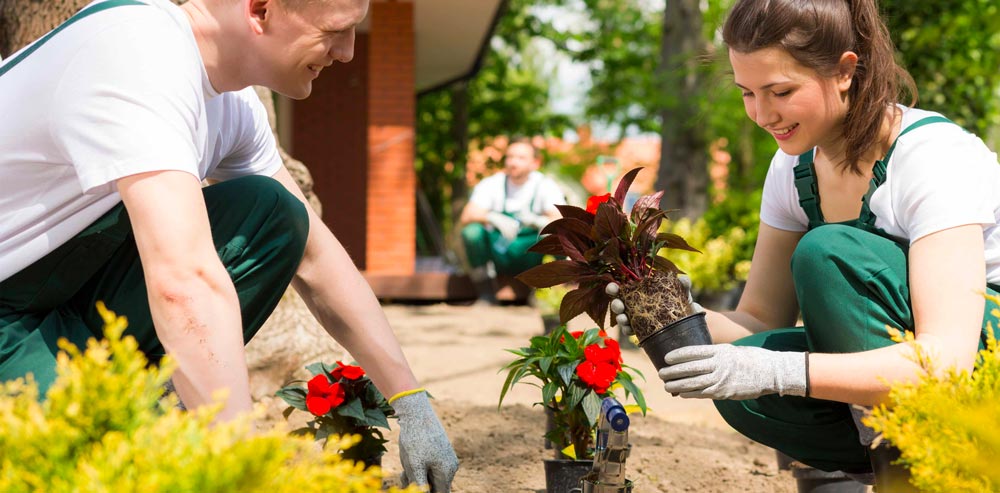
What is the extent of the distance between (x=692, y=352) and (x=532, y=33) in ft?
52.2

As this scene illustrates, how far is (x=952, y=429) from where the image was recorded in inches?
58.9

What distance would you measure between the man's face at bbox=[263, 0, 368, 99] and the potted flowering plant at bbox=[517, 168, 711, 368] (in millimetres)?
610

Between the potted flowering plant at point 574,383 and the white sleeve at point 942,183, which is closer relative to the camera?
the white sleeve at point 942,183

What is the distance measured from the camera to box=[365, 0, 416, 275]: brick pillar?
10.1m

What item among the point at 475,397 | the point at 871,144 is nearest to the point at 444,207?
the point at 475,397

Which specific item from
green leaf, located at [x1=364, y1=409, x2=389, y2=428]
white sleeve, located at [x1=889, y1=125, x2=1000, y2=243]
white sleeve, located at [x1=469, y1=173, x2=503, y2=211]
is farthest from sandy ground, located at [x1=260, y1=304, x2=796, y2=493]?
white sleeve, located at [x1=469, y1=173, x2=503, y2=211]

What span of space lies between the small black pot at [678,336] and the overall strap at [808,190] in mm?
578

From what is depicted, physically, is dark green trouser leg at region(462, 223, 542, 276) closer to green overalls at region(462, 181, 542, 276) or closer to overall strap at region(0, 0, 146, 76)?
green overalls at region(462, 181, 542, 276)

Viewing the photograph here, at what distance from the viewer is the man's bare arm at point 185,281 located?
66.6 inches

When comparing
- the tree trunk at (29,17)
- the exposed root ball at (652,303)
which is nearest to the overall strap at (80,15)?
the exposed root ball at (652,303)

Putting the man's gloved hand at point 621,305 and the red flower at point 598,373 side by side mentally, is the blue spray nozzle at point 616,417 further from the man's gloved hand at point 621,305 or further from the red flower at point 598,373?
the red flower at point 598,373

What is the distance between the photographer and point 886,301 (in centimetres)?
220

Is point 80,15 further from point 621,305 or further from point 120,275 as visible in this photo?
point 621,305

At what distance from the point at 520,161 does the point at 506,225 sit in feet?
2.20
